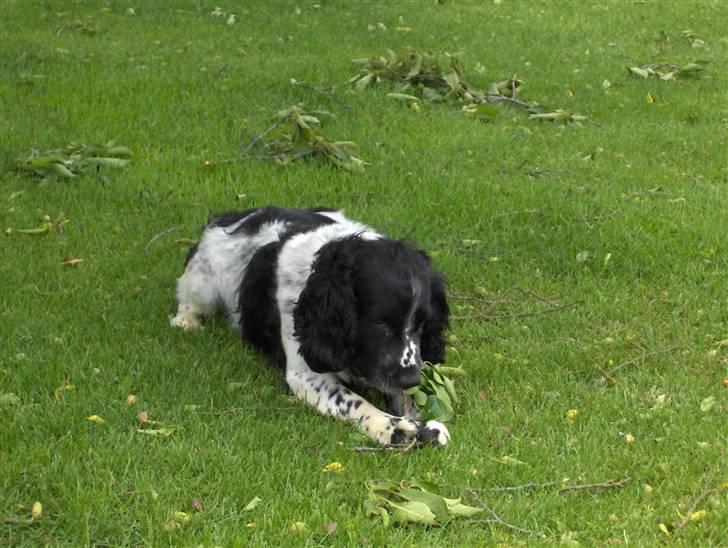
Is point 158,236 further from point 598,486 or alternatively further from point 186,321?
point 598,486

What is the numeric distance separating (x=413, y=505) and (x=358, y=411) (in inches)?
36.7

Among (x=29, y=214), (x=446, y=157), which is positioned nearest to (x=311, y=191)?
(x=446, y=157)

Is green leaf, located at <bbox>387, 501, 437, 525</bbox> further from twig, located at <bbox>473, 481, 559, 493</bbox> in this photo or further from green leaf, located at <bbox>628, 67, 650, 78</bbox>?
green leaf, located at <bbox>628, 67, 650, 78</bbox>

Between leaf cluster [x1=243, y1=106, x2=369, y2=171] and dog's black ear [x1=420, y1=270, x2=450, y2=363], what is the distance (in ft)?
10.9

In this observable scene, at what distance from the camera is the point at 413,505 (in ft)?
13.6

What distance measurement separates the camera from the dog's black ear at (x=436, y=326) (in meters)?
5.32

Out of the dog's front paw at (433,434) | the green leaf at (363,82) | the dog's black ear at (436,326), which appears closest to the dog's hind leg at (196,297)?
the dog's black ear at (436,326)

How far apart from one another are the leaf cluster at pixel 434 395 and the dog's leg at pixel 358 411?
189 millimetres

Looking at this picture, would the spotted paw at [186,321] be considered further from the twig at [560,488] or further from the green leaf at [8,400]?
the twig at [560,488]

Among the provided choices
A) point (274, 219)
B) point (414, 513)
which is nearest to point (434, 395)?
point (414, 513)

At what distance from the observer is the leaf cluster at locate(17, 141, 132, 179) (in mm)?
8203

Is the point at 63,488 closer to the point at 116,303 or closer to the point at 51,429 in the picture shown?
the point at 51,429

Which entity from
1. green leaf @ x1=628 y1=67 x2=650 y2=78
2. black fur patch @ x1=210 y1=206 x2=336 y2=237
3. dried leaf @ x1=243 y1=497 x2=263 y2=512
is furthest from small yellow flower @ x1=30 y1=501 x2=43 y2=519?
green leaf @ x1=628 y1=67 x2=650 y2=78

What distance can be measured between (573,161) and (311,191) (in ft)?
7.99
